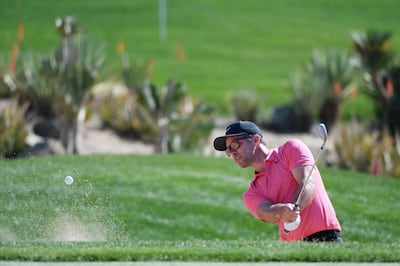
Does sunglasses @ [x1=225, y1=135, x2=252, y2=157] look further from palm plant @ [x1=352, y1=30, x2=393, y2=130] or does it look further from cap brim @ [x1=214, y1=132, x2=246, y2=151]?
palm plant @ [x1=352, y1=30, x2=393, y2=130]

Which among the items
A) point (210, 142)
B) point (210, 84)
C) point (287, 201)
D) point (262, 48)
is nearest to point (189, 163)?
point (210, 142)

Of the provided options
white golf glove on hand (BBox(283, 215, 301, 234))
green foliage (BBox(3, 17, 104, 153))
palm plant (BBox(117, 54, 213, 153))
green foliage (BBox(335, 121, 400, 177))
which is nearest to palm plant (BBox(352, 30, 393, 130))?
green foliage (BBox(335, 121, 400, 177))

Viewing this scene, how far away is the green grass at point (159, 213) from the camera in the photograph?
6.36 meters

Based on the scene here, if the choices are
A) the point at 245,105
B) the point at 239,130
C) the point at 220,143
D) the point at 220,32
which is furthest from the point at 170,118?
the point at 220,32

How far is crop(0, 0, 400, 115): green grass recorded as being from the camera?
27.8 meters

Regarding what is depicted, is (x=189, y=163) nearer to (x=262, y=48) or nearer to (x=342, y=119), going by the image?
(x=342, y=119)

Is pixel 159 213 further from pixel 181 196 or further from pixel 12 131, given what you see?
pixel 12 131

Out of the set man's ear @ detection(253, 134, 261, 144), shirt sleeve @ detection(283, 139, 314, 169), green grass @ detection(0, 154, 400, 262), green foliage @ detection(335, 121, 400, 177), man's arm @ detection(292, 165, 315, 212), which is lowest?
green foliage @ detection(335, 121, 400, 177)

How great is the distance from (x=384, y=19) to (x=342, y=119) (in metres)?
13.8

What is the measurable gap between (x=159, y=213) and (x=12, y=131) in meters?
5.95

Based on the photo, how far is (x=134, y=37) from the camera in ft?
107

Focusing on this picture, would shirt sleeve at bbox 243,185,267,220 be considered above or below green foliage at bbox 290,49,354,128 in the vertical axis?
above

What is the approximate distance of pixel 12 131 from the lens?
16922 mm

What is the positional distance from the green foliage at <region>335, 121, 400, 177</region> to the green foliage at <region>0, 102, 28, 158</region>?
17.6 feet
